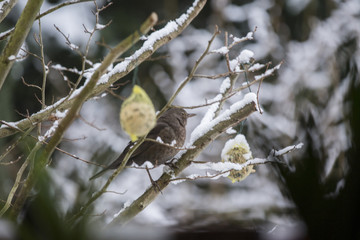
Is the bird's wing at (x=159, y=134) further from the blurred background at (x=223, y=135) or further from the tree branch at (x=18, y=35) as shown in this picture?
the tree branch at (x=18, y=35)

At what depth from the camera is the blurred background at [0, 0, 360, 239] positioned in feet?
1.68

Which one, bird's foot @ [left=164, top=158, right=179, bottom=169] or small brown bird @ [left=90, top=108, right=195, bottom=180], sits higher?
small brown bird @ [left=90, top=108, right=195, bottom=180]

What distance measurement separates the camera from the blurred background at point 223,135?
0.51 metres

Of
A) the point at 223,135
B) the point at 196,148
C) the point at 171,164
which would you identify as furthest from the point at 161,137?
the point at 223,135

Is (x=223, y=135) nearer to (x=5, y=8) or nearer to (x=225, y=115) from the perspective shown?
(x=225, y=115)

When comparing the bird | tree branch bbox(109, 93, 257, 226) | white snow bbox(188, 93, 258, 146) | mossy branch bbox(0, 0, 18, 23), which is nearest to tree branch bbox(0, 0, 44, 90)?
mossy branch bbox(0, 0, 18, 23)

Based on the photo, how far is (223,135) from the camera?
5.89 meters

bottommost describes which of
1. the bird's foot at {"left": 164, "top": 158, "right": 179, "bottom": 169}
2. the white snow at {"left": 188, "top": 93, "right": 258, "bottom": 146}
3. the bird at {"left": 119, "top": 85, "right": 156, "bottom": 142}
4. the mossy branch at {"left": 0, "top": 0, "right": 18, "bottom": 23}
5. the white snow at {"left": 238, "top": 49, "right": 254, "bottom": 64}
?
the bird at {"left": 119, "top": 85, "right": 156, "bottom": 142}

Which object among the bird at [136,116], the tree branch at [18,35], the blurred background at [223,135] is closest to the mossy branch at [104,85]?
the blurred background at [223,135]

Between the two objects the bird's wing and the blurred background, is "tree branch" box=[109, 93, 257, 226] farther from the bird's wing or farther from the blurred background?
the bird's wing

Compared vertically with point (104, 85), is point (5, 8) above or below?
above

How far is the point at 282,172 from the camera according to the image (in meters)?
0.53

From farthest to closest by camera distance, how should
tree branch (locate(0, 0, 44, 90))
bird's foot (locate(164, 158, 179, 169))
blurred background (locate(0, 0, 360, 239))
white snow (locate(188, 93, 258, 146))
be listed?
bird's foot (locate(164, 158, 179, 169)) → white snow (locate(188, 93, 258, 146)) → tree branch (locate(0, 0, 44, 90)) → blurred background (locate(0, 0, 360, 239))

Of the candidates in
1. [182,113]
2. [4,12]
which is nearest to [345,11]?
[182,113]
